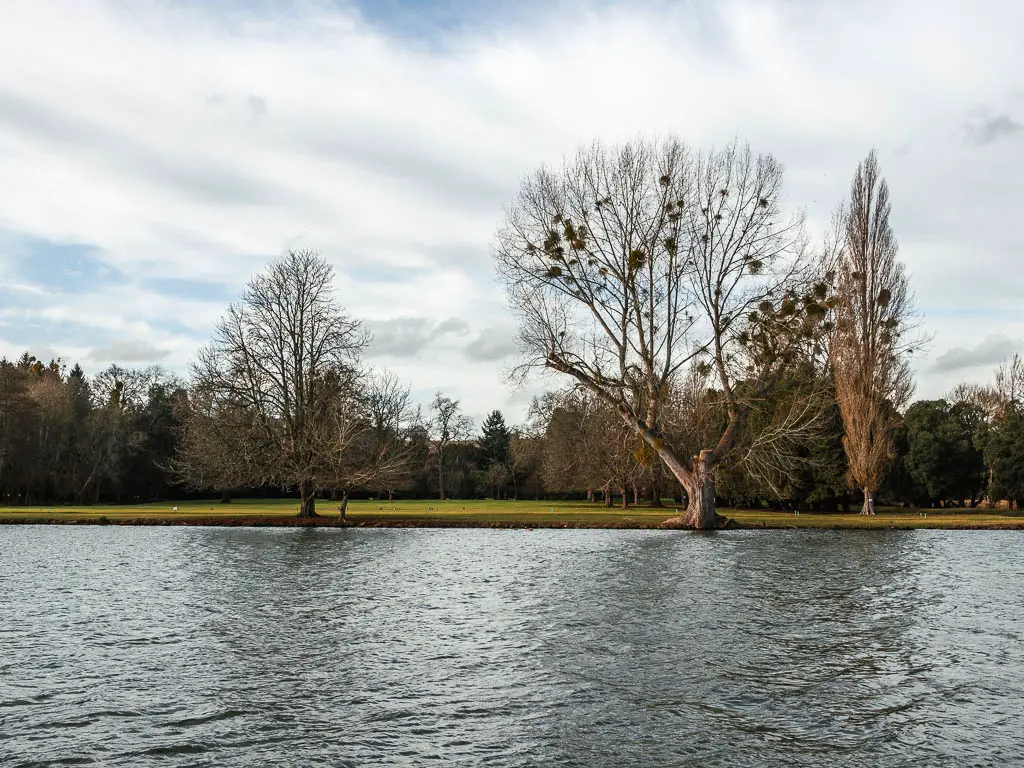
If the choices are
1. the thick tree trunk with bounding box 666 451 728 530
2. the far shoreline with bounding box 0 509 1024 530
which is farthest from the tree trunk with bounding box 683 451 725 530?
the far shoreline with bounding box 0 509 1024 530

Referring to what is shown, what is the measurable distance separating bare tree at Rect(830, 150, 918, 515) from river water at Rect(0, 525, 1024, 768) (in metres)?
28.7

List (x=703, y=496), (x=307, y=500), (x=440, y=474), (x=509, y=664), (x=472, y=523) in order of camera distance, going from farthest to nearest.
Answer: (x=440, y=474) → (x=307, y=500) → (x=472, y=523) → (x=703, y=496) → (x=509, y=664)

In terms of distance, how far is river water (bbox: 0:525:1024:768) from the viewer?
9109 mm

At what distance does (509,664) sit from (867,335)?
4604cm

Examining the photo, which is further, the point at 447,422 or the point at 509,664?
the point at 447,422

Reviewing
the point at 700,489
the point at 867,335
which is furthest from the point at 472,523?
the point at 867,335

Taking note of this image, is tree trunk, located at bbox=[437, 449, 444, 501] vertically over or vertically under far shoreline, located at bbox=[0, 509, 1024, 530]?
over

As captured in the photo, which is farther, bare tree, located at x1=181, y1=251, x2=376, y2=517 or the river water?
bare tree, located at x1=181, y1=251, x2=376, y2=517

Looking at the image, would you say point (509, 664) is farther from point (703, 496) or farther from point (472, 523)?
point (472, 523)

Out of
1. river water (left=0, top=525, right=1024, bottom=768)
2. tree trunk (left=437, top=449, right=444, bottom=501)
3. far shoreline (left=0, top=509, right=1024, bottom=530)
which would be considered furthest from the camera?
tree trunk (left=437, top=449, right=444, bottom=501)

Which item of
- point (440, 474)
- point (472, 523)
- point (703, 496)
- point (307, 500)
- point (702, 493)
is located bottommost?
point (472, 523)

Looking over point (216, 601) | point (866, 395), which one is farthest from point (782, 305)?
point (216, 601)

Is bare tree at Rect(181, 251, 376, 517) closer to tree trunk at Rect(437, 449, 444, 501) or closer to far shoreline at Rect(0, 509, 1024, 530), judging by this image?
far shoreline at Rect(0, 509, 1024, 530)

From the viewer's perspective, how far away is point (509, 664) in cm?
1277
